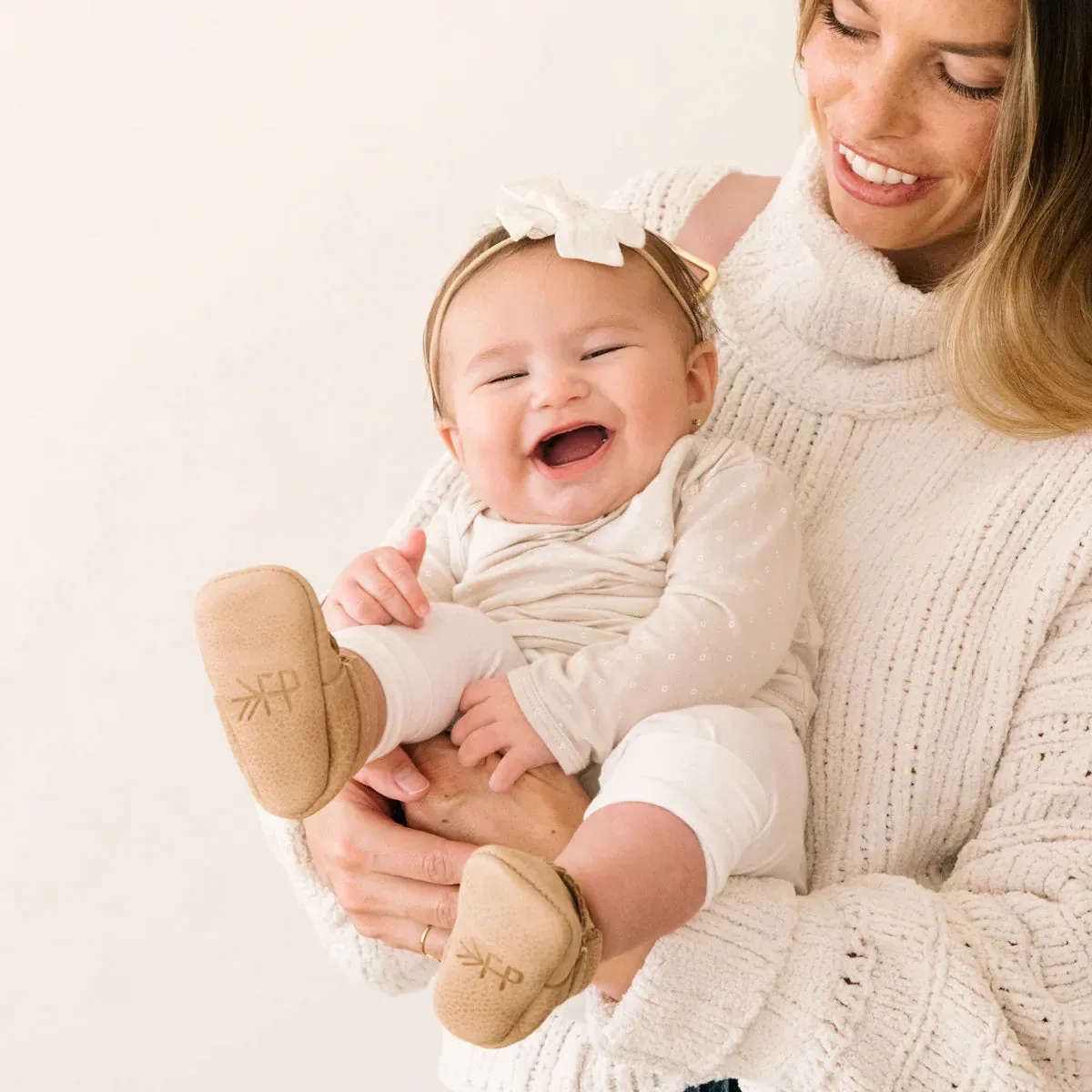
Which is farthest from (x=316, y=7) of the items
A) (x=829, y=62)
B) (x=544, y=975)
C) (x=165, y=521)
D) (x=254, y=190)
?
(x=544, y=975)

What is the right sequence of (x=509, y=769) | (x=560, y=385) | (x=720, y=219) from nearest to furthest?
(x=509, y=769), (x=560, y=385), (x=720, y=219)

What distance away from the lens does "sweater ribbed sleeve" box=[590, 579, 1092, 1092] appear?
111cm

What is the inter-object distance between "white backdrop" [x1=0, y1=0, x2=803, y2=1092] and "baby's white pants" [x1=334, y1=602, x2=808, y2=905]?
44.5 inches

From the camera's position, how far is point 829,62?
139 centimetres

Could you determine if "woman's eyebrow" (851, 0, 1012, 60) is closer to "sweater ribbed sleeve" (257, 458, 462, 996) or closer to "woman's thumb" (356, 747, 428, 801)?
"woman's thumb" (356, 747, 428, 801)

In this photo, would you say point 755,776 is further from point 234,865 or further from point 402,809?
point 234,865

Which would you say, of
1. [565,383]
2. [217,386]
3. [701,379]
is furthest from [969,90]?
[217,386]

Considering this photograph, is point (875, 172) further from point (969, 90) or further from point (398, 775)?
point (398, 775)

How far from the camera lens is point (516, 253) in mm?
1366

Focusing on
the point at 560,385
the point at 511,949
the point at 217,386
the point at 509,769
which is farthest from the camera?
the point at 217,386

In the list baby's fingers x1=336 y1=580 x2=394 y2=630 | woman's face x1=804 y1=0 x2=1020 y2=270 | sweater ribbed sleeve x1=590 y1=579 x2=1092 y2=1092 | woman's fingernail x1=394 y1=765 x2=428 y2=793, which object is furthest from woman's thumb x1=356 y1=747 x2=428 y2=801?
woman's face x1=804 y1=0 x2=1020 y2=270

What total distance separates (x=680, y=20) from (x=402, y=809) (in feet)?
5.00

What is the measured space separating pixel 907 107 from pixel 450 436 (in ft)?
1.83

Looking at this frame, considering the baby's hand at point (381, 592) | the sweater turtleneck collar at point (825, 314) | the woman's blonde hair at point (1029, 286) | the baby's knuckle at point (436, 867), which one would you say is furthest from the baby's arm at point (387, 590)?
the woman's blonde hair at point (1029, 286)
